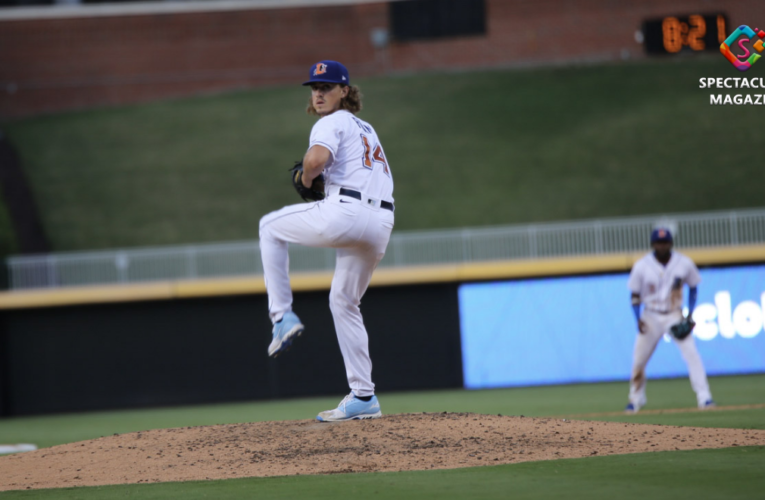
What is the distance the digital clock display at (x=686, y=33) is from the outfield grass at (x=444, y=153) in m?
2.88

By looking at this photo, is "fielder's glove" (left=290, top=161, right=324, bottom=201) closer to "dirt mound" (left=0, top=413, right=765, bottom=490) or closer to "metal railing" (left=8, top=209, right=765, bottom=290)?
"dirt mound" (left=0, top=413, right=765, bottom=490)

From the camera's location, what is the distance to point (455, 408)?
39.5ft

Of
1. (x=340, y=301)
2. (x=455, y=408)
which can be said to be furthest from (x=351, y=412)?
(x=455, y=408)

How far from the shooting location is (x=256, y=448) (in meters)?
6.49

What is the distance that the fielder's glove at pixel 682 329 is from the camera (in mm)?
10797

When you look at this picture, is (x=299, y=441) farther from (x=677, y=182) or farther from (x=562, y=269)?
(x=677, y=182)

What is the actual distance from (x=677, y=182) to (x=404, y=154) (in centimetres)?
903

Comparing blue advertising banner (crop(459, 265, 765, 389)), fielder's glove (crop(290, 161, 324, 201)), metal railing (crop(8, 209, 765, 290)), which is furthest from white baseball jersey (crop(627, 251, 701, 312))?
metal railing (crop(8, 209, 765, 290))

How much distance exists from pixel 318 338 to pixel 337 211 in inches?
420

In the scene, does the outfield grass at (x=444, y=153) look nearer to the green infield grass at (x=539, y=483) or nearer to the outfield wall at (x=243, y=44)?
the outfield wall at (x=243, y=44)

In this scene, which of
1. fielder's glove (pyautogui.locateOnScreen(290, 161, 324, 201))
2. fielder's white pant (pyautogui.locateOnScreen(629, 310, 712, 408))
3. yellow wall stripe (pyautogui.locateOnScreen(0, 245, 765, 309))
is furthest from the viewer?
yellow wall stripe (pyautogui.locateOnScreen(0, 245, 765, 309))

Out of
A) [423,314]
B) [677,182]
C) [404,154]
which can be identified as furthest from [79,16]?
[423,314]

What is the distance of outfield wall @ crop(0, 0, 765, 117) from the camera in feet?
129

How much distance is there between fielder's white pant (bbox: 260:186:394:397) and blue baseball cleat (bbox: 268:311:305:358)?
0.09m
